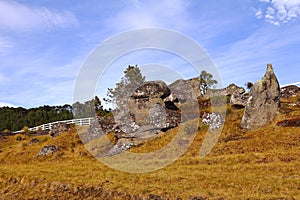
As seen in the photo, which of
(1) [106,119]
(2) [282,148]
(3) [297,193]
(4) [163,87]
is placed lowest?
(3) [297,193]

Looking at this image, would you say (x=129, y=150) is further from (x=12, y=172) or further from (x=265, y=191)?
(x=265, y=191)

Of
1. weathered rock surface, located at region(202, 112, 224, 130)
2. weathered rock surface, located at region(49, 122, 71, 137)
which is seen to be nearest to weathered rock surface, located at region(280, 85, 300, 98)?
weathered rock surface, located at region(202, 112, 224, 130)

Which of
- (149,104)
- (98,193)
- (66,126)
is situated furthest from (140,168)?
(66,126)

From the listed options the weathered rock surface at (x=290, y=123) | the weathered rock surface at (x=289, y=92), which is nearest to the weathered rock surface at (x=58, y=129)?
the weathered rock surface at (x=290, y=123)

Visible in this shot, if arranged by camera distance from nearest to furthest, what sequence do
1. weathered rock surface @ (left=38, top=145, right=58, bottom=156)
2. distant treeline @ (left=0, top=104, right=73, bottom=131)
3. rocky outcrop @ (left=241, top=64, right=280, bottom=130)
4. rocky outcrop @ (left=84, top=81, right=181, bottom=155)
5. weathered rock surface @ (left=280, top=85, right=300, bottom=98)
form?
rocky outcrop @ (left=241, top=64, right=280, bottom=130), rocky outcrop @ (left=84, top=81, right=181, bottom=155), weathered rock surface @ (left=38, top=145, right=58, bottom=156), weathered rock surface @ (left=280, top=85, right=300, bottom=98), distant treeline @ (left=0, top=104, right=73, bottom=131)

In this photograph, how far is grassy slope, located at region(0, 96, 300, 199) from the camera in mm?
13789

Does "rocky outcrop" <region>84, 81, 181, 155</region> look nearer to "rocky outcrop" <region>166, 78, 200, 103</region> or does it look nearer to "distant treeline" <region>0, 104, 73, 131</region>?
"rocky outcrop" <region>166, 78, 200, 103</region>

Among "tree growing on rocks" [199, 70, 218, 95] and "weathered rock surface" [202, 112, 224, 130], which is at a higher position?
"tree growing on rocks" [199, 70, 218, 95]

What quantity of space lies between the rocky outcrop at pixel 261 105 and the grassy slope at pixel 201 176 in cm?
82

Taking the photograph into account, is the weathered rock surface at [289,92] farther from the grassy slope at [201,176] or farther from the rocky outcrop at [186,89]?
the grassy slope at [201,176]

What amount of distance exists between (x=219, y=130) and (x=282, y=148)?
23.6 ft

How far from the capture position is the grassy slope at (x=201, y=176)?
13789 millimetres

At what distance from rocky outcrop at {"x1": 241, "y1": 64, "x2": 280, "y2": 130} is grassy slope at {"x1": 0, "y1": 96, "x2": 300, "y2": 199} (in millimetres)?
820

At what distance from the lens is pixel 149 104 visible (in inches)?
1315
